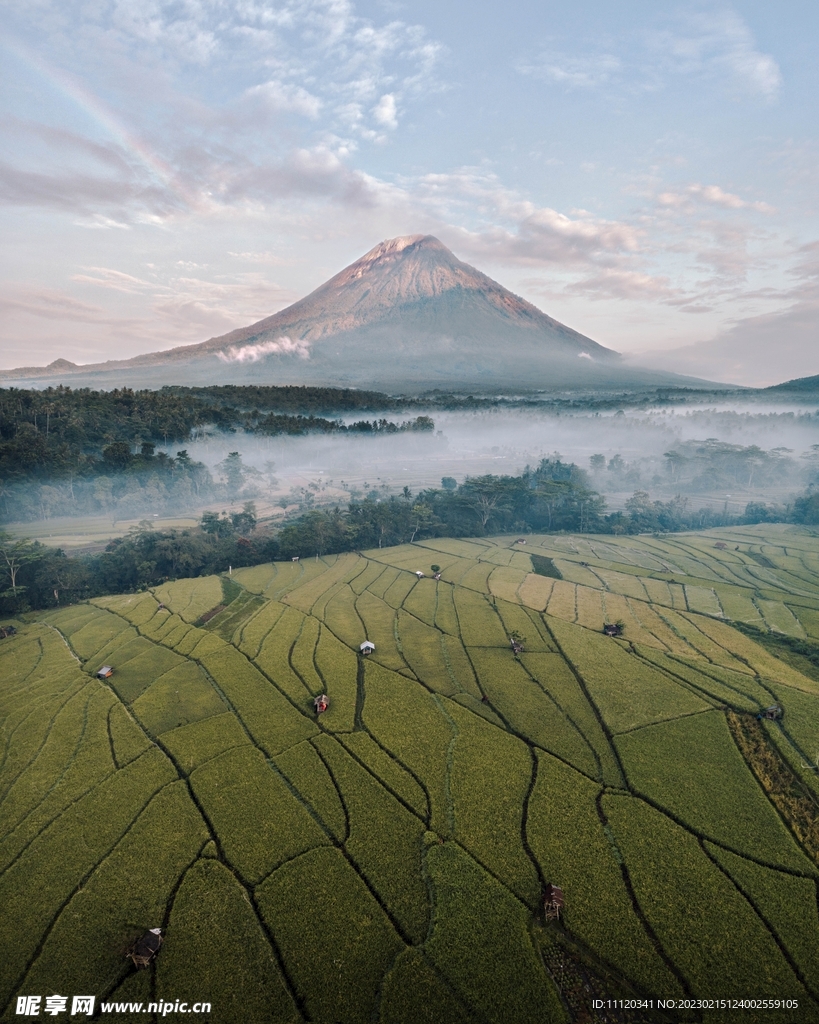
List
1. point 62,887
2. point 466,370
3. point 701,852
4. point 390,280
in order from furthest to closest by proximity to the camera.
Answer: point 390,280
point 466,370
point 701,852
point 62,887

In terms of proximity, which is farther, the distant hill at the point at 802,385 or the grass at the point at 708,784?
the distant hill at the point at 802,385

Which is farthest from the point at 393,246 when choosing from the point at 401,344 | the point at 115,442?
the point at 115,442

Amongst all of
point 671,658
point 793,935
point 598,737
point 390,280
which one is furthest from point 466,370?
point 793,935

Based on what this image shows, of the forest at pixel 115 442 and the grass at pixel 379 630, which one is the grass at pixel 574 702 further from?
the forest at pixel 115 442

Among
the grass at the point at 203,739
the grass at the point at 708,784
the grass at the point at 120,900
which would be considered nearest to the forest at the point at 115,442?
the grass at the point at 203,739

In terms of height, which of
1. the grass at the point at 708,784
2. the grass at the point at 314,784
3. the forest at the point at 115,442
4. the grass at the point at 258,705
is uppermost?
the forest at the point at 115,442

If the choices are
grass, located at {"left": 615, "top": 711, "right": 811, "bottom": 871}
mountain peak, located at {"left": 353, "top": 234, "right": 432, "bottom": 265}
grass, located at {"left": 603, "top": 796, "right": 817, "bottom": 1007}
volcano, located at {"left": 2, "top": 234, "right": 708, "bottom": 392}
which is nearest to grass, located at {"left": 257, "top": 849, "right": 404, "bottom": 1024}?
grass, located at {"left": 603, "top": 796, "right": 817, "bottom": 1007}

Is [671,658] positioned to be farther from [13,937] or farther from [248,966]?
[13,937]
